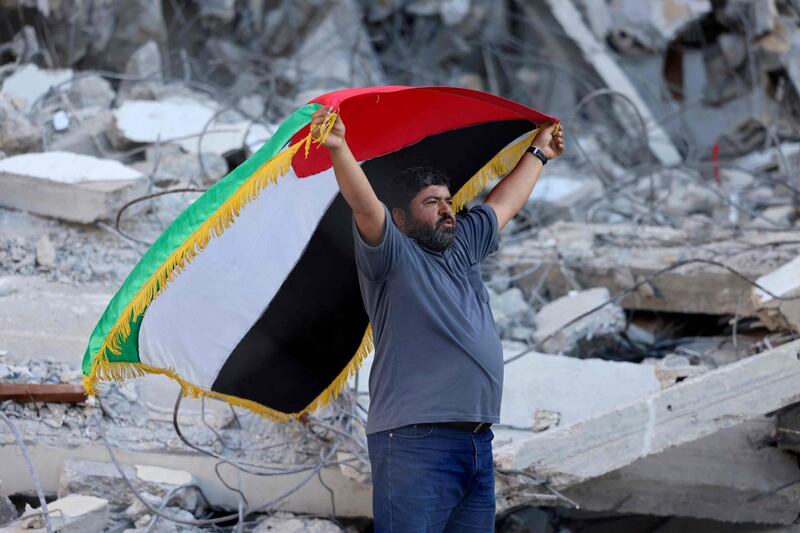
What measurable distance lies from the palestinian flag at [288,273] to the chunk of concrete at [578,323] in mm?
2089

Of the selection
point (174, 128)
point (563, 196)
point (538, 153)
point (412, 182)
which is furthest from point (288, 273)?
point (563, 196)

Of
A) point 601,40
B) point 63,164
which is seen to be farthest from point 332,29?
point 63,164

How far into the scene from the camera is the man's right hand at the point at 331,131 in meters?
2.57

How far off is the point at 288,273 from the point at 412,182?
0.63 meters

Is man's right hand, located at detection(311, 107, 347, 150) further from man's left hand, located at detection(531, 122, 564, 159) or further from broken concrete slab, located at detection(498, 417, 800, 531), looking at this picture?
broken concrete slab, located at detection(498, 417, 800, 531)

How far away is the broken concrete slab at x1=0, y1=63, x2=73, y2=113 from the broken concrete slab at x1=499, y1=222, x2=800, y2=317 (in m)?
4.01

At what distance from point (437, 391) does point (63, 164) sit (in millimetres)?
3875

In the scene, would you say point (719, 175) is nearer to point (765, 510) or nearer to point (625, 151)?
point (625, 151)

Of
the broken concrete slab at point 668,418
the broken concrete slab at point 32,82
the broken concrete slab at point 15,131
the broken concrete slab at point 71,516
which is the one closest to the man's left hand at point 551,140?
the broken concrete slab at point 668,418

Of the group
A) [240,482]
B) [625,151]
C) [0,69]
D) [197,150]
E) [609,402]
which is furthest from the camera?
[625,151]

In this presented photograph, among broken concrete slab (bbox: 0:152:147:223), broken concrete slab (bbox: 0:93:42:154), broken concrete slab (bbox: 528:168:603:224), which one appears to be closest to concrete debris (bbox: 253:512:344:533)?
broken concrete slab (bbox: 0:152:147:223)

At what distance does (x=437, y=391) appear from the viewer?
2.87 metres

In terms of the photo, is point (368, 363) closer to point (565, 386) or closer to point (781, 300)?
point (565, 386)

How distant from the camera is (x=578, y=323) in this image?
18.9 feet
